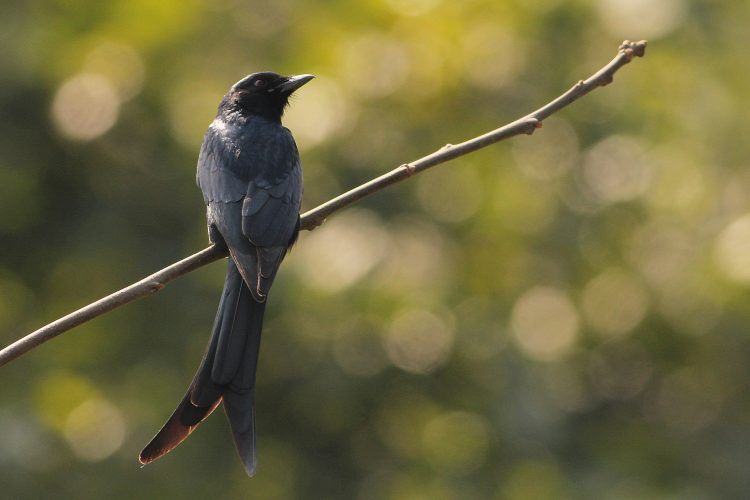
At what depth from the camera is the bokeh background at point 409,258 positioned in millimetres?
6812

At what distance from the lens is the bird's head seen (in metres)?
5.36

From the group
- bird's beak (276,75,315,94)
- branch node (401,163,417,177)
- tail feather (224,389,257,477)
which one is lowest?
tail feather (224,389,257,477)

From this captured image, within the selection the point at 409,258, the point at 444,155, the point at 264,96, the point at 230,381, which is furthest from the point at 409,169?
the point at 409,258

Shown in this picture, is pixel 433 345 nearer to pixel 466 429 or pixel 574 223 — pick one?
pixel 466 429

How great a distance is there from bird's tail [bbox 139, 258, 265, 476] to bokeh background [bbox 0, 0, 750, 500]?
2401 millimetres

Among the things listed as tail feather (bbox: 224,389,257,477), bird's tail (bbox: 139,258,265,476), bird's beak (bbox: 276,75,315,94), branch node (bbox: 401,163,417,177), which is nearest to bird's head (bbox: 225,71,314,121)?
bird's beak (bbox: 276,75,315,94)

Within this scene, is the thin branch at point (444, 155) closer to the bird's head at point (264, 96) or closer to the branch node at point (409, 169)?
the branch node at point (409, 169)

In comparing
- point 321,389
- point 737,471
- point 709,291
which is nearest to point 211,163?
point 321,389

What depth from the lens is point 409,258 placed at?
275 inches

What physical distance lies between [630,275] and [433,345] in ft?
4.83

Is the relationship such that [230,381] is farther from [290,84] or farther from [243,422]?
[290,84]

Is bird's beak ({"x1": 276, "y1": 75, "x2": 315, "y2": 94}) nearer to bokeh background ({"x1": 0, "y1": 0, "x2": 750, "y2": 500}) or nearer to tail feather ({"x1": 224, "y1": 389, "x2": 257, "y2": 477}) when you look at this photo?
bokeh background ({"x1": 0, "y1": 0, "x2": 750, "y2": 500})

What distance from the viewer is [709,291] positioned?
6988 mm

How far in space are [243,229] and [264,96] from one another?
134cm
